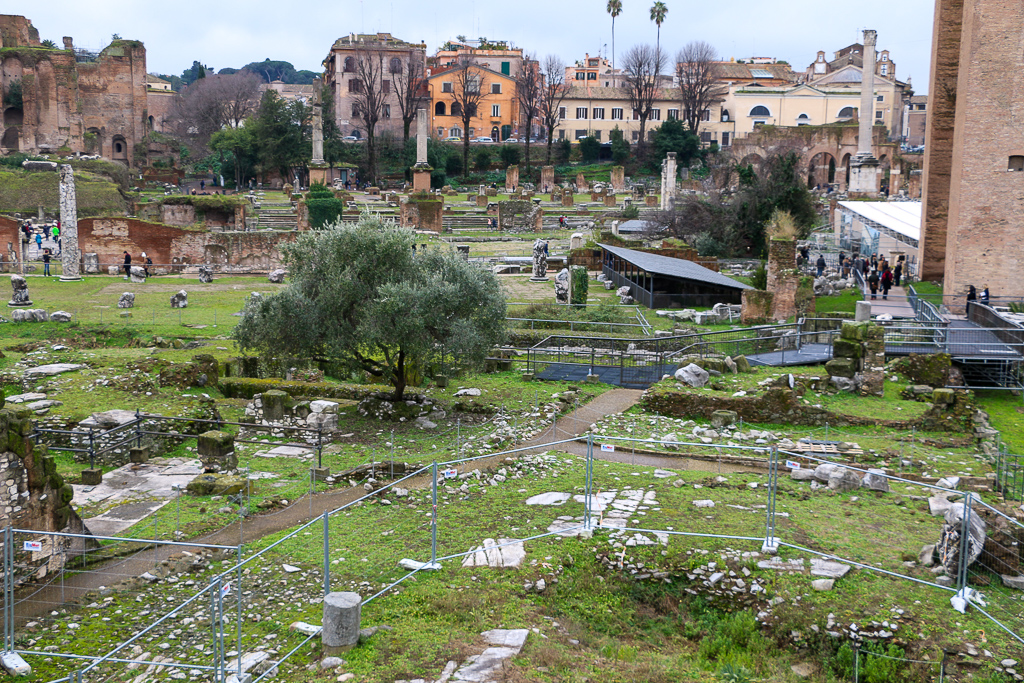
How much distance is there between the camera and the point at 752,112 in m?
78.0

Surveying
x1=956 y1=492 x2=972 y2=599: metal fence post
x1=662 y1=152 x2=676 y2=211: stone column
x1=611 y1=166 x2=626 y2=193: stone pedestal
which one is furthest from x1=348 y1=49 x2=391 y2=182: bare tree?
x1=956 y1=492 x2=972 y2=599: metal fence post

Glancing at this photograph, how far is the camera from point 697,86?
250 feet

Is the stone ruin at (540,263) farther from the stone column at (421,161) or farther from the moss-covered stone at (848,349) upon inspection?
the stone column at (421,161)

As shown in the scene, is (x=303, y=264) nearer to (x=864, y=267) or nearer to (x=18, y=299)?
(x=18, y=299)

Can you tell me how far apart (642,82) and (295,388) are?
213 ft

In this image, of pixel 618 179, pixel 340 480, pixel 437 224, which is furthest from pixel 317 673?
pixel 618 179

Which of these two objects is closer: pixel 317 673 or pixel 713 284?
pixel 317 673

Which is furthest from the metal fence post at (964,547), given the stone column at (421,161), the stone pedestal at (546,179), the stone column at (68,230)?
the stone pedestal at (546,179)

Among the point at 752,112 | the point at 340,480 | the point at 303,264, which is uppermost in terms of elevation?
the point at 752,112

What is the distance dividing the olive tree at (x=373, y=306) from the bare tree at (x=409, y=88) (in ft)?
184

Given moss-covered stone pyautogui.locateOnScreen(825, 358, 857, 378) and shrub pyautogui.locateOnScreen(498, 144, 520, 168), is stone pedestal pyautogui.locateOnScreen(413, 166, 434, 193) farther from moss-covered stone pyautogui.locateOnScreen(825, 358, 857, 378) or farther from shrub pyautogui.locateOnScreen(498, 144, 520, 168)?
moss-covered stone pyautogui.locateOnScreen(825, 358, 857, 378)

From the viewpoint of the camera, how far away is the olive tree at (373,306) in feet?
52.8

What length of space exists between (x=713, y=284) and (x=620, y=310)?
3252mm

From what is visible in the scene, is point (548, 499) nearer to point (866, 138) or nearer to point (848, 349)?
point (848, 349)
